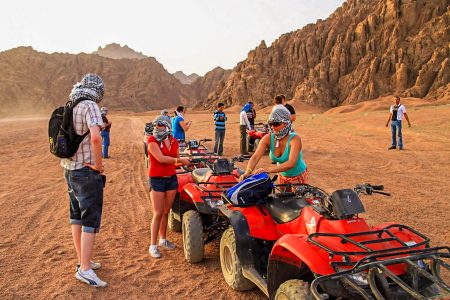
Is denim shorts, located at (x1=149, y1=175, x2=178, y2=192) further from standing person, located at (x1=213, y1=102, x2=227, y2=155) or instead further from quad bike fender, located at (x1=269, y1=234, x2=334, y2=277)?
standing person, located at (x1=213, y1=102, x2=227, y2=155)

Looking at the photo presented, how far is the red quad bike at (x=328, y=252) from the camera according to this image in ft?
9.37

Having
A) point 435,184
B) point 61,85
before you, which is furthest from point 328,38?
point 61,85

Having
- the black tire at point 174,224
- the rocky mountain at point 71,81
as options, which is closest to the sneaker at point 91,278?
the black tire at point 174,224

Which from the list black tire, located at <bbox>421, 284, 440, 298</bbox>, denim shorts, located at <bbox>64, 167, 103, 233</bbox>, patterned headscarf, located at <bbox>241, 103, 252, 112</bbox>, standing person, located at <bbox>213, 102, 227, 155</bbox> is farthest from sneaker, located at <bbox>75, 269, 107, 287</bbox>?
patterned headscarf, located at <bbox>241, 103, 252, 112</bbox>

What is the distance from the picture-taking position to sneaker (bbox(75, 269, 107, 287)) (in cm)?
477

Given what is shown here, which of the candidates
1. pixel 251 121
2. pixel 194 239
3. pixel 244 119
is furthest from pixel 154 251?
pixel 251 121

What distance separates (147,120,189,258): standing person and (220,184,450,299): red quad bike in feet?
4.46

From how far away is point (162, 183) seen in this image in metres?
5.59

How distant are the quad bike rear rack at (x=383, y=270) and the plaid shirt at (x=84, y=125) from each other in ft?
8.55

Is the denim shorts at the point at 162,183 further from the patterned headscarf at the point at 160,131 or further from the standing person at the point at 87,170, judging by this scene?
the standing person at the point at 87,170

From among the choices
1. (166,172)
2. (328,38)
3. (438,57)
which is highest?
(328,38)

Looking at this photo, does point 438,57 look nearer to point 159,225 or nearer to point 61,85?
point 159,225

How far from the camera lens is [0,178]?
11273 millimetres

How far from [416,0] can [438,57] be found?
905cm
